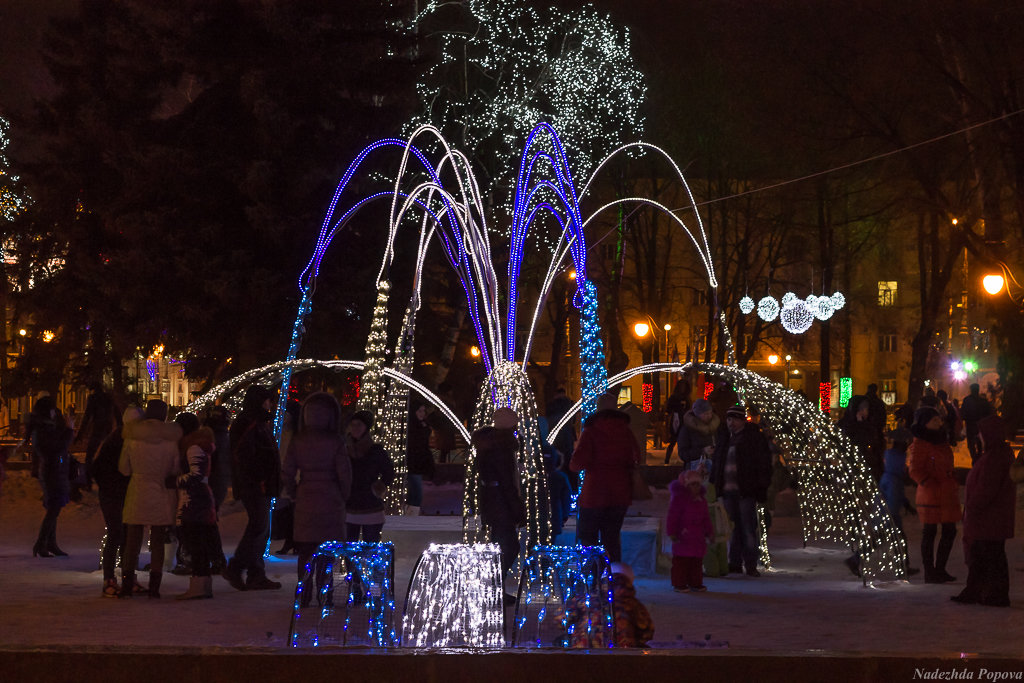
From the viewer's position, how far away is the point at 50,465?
15.5 meters

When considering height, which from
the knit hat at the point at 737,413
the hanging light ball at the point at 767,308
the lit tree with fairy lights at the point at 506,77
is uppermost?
the lit tree with fairy lights at the point at 506,77

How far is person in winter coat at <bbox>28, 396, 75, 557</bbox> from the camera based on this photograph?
50.3 feet

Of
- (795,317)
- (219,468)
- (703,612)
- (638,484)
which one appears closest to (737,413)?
(638,484)

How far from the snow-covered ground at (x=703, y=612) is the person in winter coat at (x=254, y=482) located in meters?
0.24

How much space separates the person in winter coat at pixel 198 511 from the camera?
1200 centimetres

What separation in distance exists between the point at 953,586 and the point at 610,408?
11.9 ft

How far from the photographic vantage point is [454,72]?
32.1 meters

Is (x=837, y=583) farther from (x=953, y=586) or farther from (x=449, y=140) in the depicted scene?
(x=449, y=140)

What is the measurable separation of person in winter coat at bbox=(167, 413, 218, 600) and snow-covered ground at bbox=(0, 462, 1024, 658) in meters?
0.24

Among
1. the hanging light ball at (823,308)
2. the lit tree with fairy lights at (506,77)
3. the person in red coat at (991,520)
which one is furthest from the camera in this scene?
the hanging light ball at (823,308)

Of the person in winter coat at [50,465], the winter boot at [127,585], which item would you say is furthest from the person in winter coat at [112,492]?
the person in winter coat at [50,465]

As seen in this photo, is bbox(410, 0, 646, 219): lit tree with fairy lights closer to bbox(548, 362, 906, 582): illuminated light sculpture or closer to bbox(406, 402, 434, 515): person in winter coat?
bbox(548, 362, 906, 582): illuminated light sculpture

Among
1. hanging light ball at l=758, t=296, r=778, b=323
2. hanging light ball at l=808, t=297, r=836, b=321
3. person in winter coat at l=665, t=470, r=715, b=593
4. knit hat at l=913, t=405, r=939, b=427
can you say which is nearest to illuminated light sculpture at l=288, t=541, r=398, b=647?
person in winter coat at l=665, t=470, r=715, b=593

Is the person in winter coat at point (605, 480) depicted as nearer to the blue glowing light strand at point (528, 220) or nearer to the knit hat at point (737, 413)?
the knit hat at point (737, 413)
